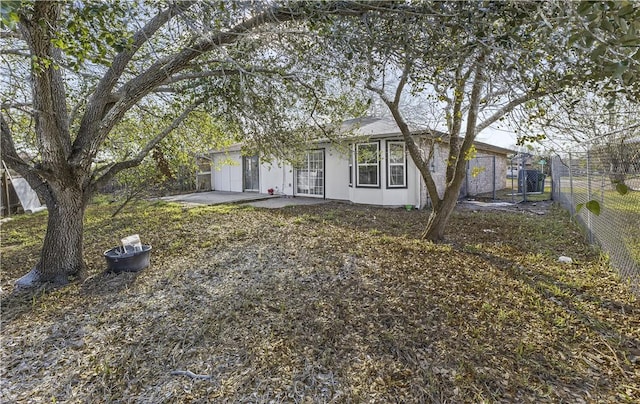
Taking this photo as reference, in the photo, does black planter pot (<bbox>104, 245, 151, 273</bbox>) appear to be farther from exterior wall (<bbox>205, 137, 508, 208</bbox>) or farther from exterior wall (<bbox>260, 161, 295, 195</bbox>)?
exterior wall (<bbox>260, 161, 295, 195</bbox>)

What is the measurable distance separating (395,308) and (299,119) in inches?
134

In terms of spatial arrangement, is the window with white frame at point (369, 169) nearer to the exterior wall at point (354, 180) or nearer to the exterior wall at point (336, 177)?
the exterior wall at point (354, 180)

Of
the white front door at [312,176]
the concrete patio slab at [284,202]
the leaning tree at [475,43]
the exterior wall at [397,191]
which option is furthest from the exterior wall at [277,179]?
the leaning tree at [475,43]

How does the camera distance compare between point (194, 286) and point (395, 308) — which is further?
point (194, 286)

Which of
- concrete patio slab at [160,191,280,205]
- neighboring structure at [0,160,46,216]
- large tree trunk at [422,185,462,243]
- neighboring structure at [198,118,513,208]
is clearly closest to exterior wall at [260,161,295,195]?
neighboring structure at [198,118,513,208]

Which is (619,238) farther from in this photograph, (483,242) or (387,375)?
(387,375)

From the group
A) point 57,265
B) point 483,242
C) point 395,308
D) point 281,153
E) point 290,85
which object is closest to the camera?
point 395,308

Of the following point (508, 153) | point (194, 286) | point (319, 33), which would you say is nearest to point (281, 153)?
point (194, 286)

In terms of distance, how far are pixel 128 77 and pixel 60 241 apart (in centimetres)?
283

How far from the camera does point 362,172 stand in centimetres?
1148

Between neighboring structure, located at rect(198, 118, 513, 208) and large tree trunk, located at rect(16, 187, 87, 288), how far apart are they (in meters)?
4.13

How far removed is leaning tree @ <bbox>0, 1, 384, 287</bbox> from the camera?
105 inches

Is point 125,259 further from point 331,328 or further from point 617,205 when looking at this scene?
point 617,205

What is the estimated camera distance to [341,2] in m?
2.57
